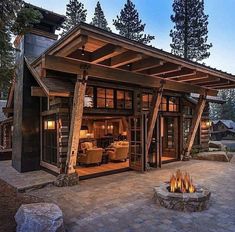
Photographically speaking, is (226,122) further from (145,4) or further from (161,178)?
(145,4)

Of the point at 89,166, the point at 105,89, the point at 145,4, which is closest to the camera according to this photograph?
the point at 105,89

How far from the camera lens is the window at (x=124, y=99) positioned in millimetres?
9367

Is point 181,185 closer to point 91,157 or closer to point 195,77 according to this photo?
point 195,77

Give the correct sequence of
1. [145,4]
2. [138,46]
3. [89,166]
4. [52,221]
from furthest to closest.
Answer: [145,4] < [89,166] < [138,46] < [52,221]

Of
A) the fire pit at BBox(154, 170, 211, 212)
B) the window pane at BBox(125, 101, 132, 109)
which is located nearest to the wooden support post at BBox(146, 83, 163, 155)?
the window pane at BBox(125, 101, 132, 109)

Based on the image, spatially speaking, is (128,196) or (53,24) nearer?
(128,196)

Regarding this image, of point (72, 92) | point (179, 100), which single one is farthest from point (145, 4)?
point (72, 92)

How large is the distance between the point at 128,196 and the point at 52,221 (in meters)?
2.76

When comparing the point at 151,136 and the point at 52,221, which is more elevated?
the point at 151,136

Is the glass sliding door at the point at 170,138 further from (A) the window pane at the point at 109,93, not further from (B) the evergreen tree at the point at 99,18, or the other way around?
(B) the evergreen tree at the point at 99,18

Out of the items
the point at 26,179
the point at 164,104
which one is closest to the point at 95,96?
the point at 26,179

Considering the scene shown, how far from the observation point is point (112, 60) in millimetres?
7090

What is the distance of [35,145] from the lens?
30.9 ft

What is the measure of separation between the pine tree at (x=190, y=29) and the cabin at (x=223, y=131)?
48.4 ft
